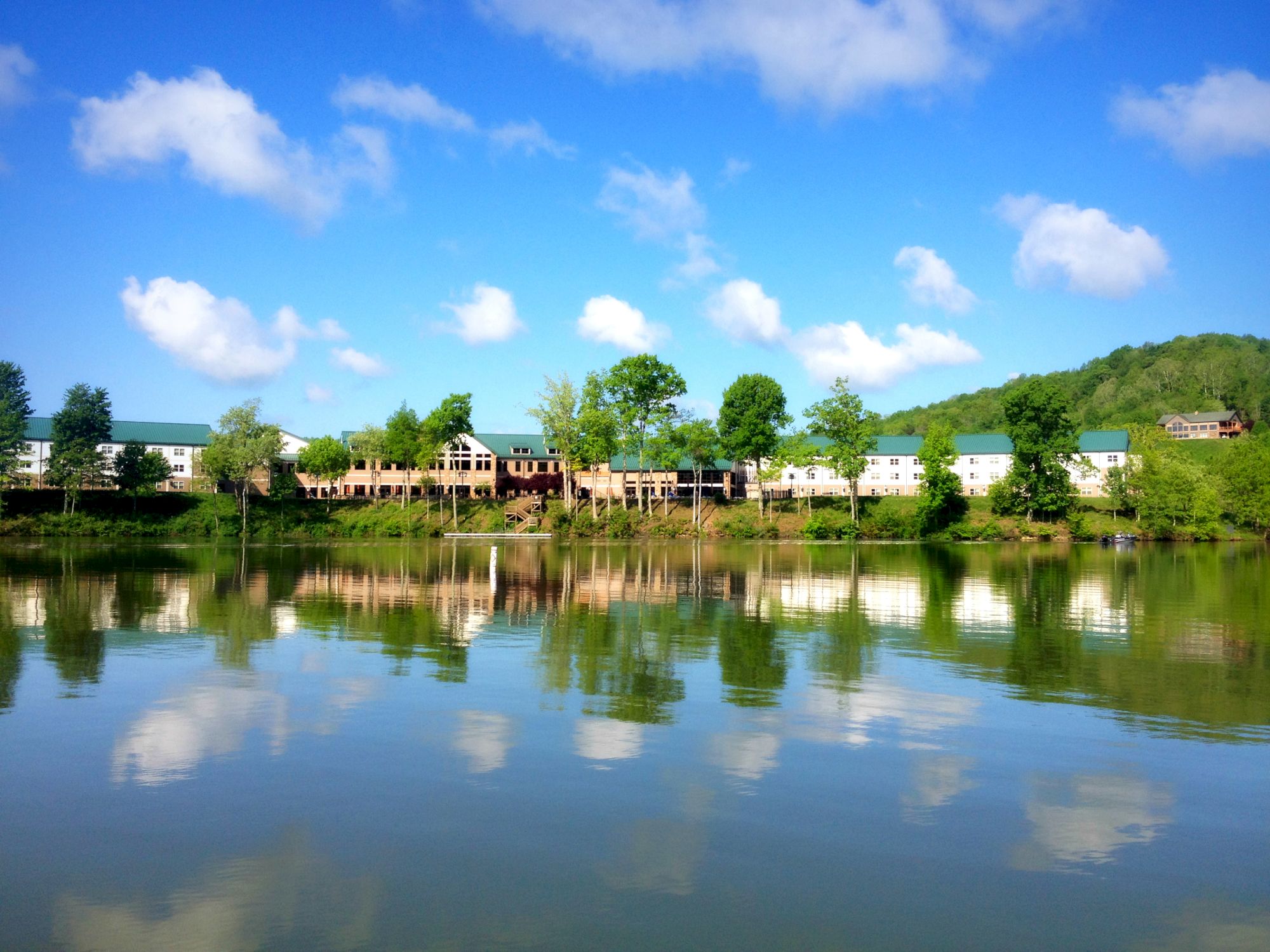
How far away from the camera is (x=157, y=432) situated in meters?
125

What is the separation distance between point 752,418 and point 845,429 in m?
11.0

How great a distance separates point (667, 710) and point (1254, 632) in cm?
1859

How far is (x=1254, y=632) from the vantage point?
2417 centimetres

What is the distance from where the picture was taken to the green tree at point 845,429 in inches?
4055

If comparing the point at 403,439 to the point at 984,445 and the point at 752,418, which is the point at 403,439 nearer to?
the point at 752,418

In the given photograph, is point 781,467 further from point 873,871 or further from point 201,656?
point 873,871

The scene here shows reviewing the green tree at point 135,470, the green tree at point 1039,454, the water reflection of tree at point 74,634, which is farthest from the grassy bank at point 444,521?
the water reflection of tree at point 74,634

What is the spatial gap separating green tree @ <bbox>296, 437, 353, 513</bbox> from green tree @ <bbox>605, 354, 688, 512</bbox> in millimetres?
35960

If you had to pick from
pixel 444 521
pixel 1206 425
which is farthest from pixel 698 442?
pixel 1206 425

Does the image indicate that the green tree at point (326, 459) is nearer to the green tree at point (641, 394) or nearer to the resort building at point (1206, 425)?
the green tree at point (641, 394)

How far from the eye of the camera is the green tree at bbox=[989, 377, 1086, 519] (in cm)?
9719

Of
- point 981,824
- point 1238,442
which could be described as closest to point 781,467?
point 1238,442

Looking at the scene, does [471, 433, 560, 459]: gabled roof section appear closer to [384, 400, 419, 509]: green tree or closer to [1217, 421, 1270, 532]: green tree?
[384, 400, 419, 509]: green tree

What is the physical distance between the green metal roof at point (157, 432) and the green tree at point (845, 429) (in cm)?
8108
